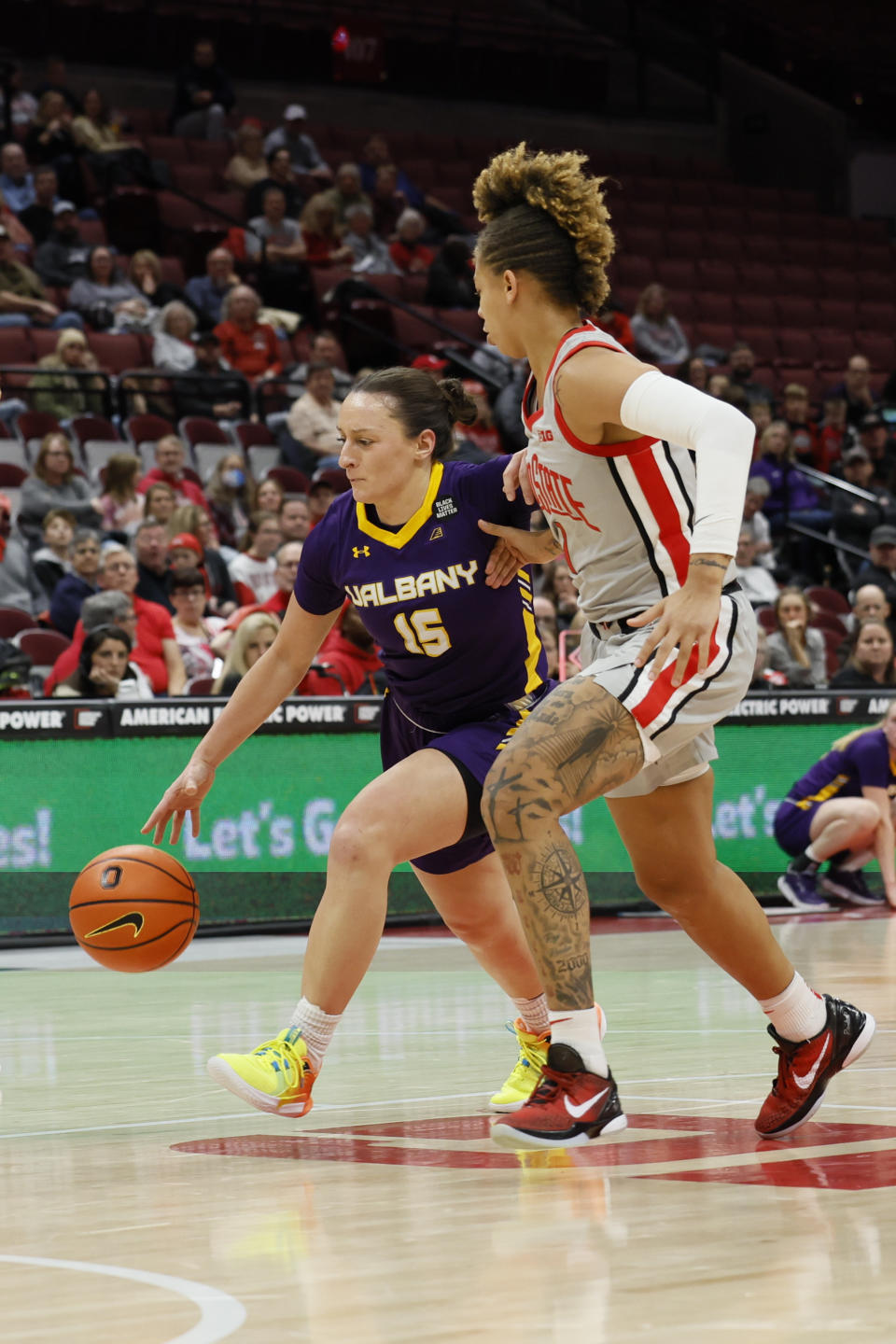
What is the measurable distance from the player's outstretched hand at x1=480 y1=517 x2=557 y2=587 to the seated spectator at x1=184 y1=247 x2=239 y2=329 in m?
11.6

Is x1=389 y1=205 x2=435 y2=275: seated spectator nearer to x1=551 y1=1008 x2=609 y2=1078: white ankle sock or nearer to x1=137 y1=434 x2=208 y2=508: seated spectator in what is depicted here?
x1=137 y1=434 x2=208 y2=508: seated spectator

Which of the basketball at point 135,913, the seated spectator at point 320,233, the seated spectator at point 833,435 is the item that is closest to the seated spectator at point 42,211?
the seated spectator at point 320,233

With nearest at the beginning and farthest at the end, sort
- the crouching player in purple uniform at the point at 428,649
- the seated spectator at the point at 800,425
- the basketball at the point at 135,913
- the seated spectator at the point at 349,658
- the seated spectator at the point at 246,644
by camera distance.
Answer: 1. the crouching player in purple uniform at the point at 428,649
2. the basketball at the point at 135,913
3. the seated spectator at the point at 246,644
4. the seated spectator at the point at 349,658
5. the seated spectator at the point at 800,425

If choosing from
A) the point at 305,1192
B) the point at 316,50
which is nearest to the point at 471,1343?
the point at 305,1192

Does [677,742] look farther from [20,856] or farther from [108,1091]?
[20,856]

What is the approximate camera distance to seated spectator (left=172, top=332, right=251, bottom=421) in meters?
14.6

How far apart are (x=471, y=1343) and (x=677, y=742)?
68.1 inches

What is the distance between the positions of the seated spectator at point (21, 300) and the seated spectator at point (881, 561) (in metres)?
6.39

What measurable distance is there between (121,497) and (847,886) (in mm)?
4978

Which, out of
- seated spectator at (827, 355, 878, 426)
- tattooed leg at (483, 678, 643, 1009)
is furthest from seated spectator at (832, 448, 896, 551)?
tattooed leg at (483, 678, 643, 1009)

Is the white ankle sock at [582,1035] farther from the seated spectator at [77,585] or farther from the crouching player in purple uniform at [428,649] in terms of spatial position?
the seated spectator at [77,585]

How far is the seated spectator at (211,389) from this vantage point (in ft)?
48.0

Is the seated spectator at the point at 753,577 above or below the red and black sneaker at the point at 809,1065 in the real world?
above

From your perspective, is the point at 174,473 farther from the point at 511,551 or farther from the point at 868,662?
the point at 511,551
